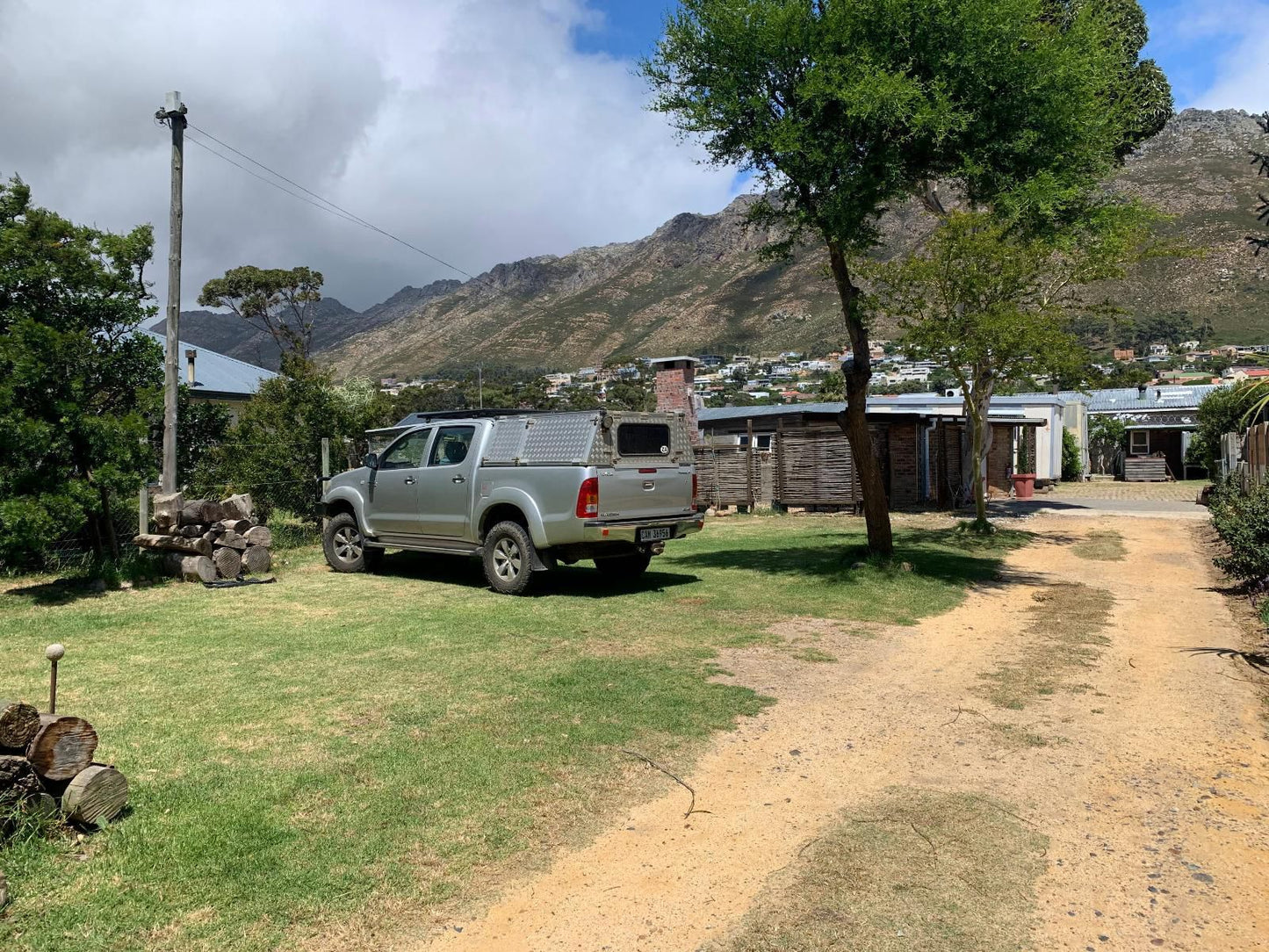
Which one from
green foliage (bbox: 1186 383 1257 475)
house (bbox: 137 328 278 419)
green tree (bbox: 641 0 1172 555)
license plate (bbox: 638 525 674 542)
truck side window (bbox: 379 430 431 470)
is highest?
green tree (bbox: 641 0 1172 555)

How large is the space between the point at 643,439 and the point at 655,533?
1158 millimetres

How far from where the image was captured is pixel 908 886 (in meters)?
3.57

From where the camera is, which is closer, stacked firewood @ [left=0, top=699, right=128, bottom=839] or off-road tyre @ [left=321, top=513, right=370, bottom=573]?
stacked firewood @ [left=0, top=699, right=128, bottom=839]

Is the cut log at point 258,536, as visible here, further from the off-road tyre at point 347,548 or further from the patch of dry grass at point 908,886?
the patch of dry grass at point 908,886

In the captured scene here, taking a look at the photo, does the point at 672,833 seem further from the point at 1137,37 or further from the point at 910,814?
the point at 1137,37

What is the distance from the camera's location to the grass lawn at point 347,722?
3453 mm

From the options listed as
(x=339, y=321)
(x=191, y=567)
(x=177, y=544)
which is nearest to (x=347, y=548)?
(x=191, y=567)

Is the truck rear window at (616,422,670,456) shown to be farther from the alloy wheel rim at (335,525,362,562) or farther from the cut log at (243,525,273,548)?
the cut log at (243,525,273,548)

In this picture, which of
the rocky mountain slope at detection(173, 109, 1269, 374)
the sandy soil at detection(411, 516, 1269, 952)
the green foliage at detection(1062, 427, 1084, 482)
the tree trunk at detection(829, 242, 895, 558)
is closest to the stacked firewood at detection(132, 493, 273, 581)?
the sandy soil at detection(411, 516, 1269, 952)

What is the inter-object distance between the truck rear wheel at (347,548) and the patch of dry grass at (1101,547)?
1141 cm

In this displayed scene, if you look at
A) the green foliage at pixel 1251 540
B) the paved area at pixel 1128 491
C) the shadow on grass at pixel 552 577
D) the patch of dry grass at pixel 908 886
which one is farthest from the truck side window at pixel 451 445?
the paved area at pixel 1128 491

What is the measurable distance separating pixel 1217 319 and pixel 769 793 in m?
77.7

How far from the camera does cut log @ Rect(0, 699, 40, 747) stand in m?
3.72

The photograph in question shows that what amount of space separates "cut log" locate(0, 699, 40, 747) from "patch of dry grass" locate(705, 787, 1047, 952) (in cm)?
309
